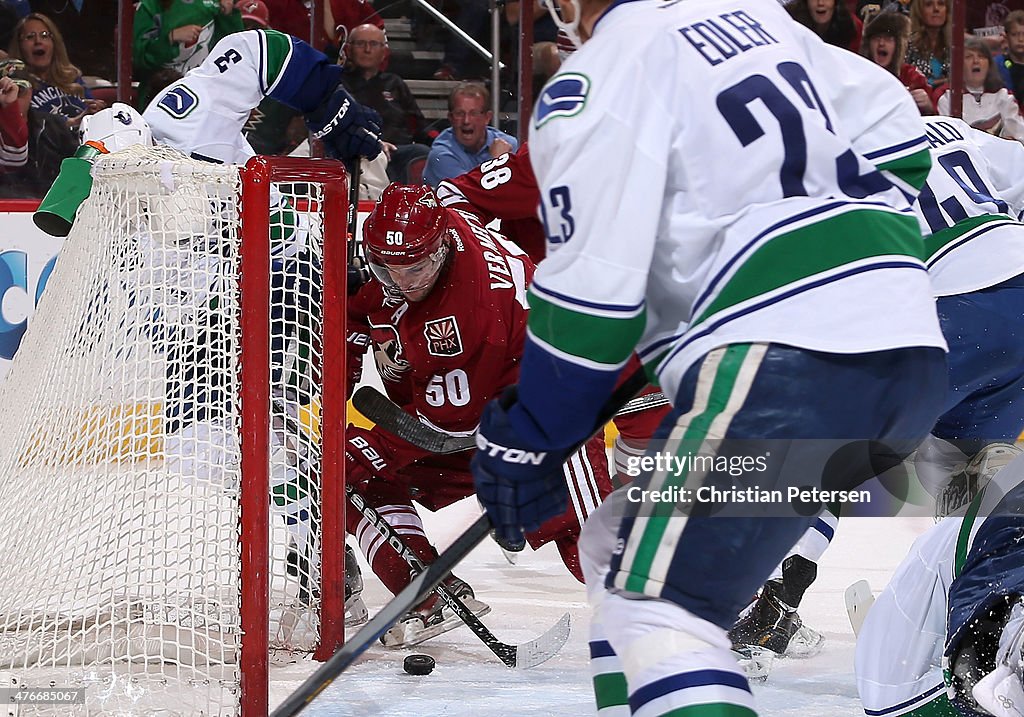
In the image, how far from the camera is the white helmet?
265cm

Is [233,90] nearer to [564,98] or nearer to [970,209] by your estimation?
[970,209]

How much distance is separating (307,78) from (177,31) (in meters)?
1.97

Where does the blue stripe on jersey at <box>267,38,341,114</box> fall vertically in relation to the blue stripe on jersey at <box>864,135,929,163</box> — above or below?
below

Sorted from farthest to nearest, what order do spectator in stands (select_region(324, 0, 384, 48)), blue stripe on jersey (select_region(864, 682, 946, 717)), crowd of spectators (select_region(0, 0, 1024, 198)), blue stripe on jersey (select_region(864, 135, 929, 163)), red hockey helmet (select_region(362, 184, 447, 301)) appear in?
spectator in stands (select_region(324, 0, 384, 48)), crowd of spectators (select_region(0, 0, 1024, 198)), red hockey helmet (select_region(362, 184, 447, 301)), blue stripe on jersey (select_region(864, 682, 946, 717)), blue stripe on jersey (select_region(864, 135, 929, 163))

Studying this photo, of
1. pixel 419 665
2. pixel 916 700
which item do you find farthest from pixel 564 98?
pixel 419 665

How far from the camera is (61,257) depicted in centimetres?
244

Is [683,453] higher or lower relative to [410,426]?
higher

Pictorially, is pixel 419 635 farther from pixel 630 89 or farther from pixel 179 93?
pixel 630 89

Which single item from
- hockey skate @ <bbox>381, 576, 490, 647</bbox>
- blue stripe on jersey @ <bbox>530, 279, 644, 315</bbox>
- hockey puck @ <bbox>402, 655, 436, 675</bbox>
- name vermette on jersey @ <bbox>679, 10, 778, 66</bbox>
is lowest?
hockey skate @ <bbox>381, 576, 490, 647</bbox>

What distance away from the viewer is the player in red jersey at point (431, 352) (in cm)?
257

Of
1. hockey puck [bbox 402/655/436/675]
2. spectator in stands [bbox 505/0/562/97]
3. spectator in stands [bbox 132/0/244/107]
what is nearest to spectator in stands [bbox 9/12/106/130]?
spectator in stands [bbox 132/0/244/107]

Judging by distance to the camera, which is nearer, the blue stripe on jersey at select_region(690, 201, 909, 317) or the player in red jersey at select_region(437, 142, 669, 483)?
the blue stripe on jersey at select_region(690, 201, 909, 317)

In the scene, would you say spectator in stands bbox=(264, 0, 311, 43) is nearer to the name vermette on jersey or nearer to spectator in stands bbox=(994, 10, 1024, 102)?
spectator in stands bbox=(994, 10, 1024, 102)

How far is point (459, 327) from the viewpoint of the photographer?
266cm
